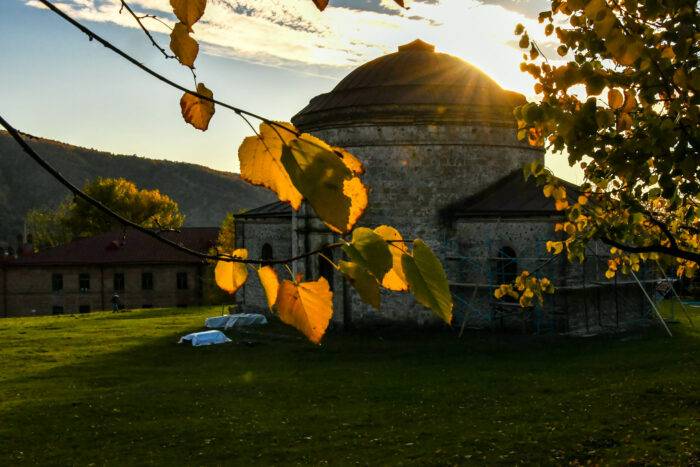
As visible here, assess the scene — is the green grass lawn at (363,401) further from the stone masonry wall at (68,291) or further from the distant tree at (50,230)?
the distant tree at (50,230)

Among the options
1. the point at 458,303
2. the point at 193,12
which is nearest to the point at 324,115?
the point at 458,303

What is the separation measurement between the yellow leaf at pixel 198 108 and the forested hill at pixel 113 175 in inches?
4811

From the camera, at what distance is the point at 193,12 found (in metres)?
1.41

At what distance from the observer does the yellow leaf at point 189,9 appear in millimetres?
1395

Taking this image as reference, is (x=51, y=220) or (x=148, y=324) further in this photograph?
(x=51, y=220)

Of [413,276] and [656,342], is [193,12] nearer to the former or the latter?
[413,276]

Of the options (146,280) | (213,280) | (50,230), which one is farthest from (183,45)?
(50,230)

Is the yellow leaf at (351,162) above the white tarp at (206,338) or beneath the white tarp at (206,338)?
above

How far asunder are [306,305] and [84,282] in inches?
1993

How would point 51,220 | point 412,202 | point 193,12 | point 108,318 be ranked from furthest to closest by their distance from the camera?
1. point 51,220
2. point 108,318
3. point 412,202
4. point 193,12

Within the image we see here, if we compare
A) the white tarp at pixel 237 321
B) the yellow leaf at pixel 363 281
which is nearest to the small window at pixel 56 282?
the white tarp at pixel 237 321

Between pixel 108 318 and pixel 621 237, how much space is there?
3179 cm

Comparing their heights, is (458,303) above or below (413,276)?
below

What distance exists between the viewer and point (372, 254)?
1194mm
